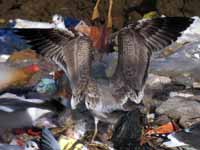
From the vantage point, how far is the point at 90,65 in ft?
14.7

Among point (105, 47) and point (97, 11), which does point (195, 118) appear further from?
point (97, 11)

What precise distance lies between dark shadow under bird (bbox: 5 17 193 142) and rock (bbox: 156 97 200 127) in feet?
1.72

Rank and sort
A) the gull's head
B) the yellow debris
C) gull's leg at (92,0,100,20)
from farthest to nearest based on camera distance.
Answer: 1. gull's leg at (92,0,100,20)
2. the gull's head
3. the yellow debris

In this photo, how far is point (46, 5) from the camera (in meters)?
7.09

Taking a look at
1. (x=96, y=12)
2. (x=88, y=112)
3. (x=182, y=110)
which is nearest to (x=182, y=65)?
(x=182, y=110)

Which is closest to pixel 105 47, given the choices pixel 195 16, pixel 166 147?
pixel 195 16

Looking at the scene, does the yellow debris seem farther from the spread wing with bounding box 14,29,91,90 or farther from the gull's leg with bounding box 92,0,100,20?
the gull's leg with bounding box 92,0,100,20

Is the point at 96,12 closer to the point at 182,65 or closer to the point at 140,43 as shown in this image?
the point at 182,65

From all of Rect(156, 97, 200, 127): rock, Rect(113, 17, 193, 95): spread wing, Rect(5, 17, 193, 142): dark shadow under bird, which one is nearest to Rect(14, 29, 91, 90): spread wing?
Rect(5, 17, 193, 142): dark shadow under bird

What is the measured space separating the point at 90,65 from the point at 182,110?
0.85 metres

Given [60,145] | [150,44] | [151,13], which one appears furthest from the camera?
[151,13]

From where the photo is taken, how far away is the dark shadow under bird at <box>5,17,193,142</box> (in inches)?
174

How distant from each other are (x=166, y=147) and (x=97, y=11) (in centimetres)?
271

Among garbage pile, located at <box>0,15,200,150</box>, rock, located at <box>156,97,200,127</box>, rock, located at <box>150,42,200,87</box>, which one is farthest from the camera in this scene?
rock, located at <box>150,42,200,87</box>
